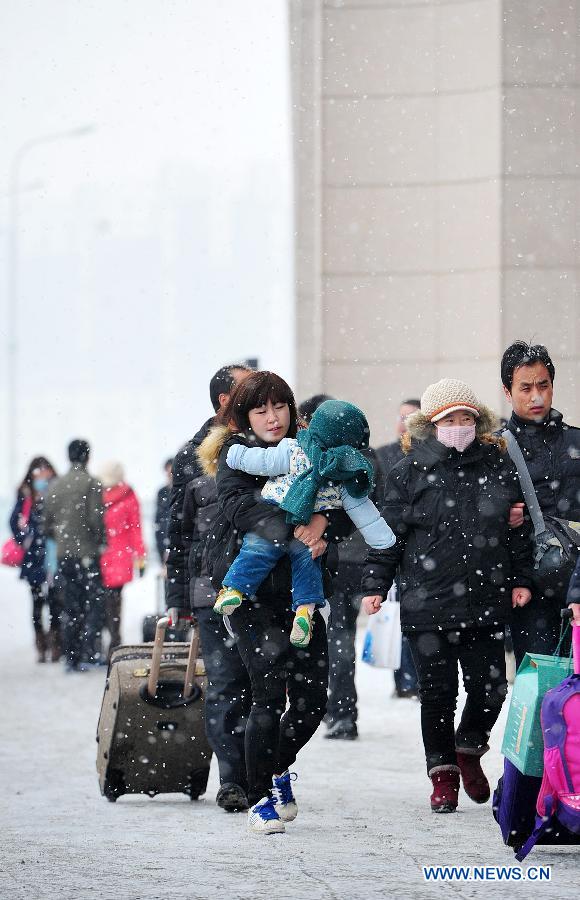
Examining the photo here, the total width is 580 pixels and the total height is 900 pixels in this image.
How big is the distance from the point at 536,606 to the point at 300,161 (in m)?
13.5

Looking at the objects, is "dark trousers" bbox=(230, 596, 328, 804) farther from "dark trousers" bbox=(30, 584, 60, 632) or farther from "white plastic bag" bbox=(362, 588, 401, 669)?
"dark trousers" bbox=(30, 584, 60, 632)

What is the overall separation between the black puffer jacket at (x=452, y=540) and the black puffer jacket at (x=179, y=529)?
3.23ft

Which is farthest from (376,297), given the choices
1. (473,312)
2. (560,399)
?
(560,399)

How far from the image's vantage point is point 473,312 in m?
18.6

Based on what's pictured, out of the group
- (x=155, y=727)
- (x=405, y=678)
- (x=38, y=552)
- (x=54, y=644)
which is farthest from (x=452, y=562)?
(x=38, y=552)

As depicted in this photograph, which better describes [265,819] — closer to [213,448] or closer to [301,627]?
[301,627]

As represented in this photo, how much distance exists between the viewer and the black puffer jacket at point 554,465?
7480mm

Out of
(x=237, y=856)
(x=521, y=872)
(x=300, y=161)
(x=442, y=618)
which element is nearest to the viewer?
(x=521, y=872)

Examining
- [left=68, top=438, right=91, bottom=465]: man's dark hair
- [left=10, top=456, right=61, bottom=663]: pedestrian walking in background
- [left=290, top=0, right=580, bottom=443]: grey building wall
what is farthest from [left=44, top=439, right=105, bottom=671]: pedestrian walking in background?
[left=290, top=0, right=580, bottom=443]: grey building wall

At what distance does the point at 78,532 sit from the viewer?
1619 centimetres

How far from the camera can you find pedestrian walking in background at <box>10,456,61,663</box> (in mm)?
16922

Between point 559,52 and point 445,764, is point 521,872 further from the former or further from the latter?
point 559,52

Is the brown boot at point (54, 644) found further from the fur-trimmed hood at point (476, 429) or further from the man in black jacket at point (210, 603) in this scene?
the fur-trimmed hood at point (476, 429)

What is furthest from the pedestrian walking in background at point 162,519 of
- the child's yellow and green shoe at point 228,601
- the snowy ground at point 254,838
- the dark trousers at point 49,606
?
the child's yellow and green shoe at point 228,601
